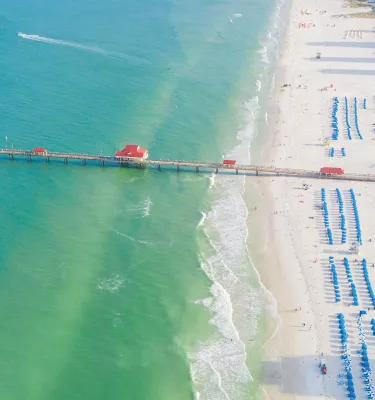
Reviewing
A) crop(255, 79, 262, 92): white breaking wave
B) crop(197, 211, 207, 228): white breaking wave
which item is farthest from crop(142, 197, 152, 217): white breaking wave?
Answer: crop(255, 79, 262, 92): white breaking wave

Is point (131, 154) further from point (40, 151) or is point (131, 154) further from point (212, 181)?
point (40, 151)

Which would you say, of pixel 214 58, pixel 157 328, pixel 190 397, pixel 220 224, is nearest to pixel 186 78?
pixel 214 58

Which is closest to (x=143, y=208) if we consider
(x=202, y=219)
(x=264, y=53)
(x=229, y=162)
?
(x=202, y=219)

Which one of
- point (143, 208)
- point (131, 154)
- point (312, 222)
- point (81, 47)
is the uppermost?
point (81, 47)

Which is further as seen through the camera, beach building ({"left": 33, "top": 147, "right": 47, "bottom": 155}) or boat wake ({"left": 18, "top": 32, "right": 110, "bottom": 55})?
boat wake ({"left": 18, "top": 32, "right": 110, "bottom": 55})

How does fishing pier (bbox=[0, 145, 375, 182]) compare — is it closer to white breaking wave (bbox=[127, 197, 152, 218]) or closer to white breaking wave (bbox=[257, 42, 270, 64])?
white breaking wave (bbox=[127, 197, 152, 218])

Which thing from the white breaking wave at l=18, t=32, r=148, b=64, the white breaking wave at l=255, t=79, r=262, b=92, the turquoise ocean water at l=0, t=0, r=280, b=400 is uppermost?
the white breaking wave at l=18, t=32, r=148, b=64
